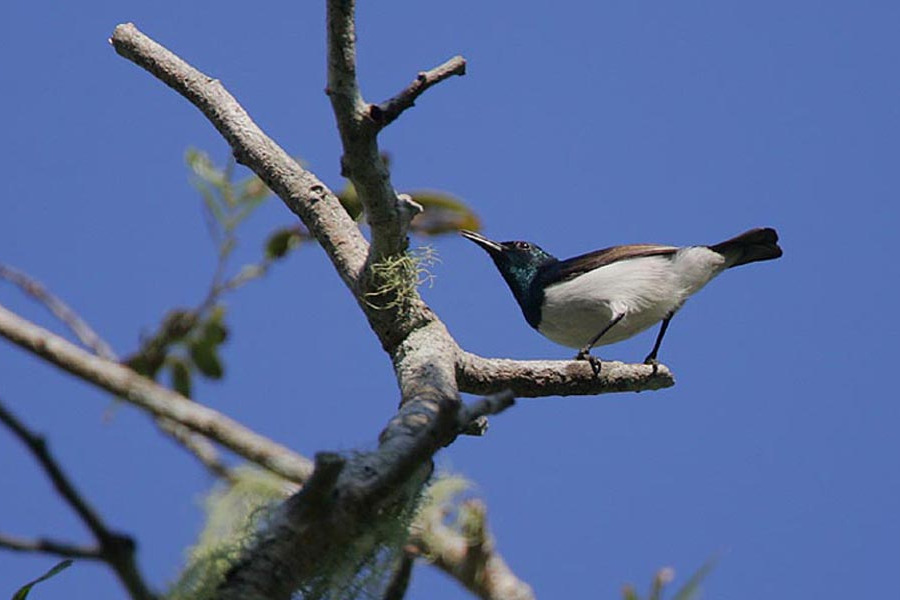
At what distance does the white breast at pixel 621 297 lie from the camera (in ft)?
20.5

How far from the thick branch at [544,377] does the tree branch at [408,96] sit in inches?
34.7

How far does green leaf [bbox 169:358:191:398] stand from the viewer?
3467 mm

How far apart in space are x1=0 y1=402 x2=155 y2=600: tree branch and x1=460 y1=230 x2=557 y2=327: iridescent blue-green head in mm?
6011

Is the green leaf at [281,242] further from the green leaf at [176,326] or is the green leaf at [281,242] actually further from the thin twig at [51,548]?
the thin twig at [51,548]

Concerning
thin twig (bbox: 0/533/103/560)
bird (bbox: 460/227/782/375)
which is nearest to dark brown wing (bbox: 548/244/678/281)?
bird (bbox: 460/227/782/375)

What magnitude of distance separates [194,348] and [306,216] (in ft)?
2.34

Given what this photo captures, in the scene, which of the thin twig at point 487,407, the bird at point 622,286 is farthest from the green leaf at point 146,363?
the bird at point 622,286

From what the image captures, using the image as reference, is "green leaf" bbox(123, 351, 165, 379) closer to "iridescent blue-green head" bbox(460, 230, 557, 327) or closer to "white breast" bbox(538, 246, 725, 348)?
"white breast" bbox(538, 246, 725, 348)

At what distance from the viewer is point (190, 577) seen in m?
1.98

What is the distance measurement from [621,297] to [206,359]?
326 centimetres

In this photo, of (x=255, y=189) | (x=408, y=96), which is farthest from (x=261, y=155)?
(x=408, y=96)

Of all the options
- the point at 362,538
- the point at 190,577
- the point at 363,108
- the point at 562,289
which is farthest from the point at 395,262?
the point at 562,289

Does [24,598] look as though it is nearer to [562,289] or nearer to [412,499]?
[412,499]

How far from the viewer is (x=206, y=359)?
3.45 m
